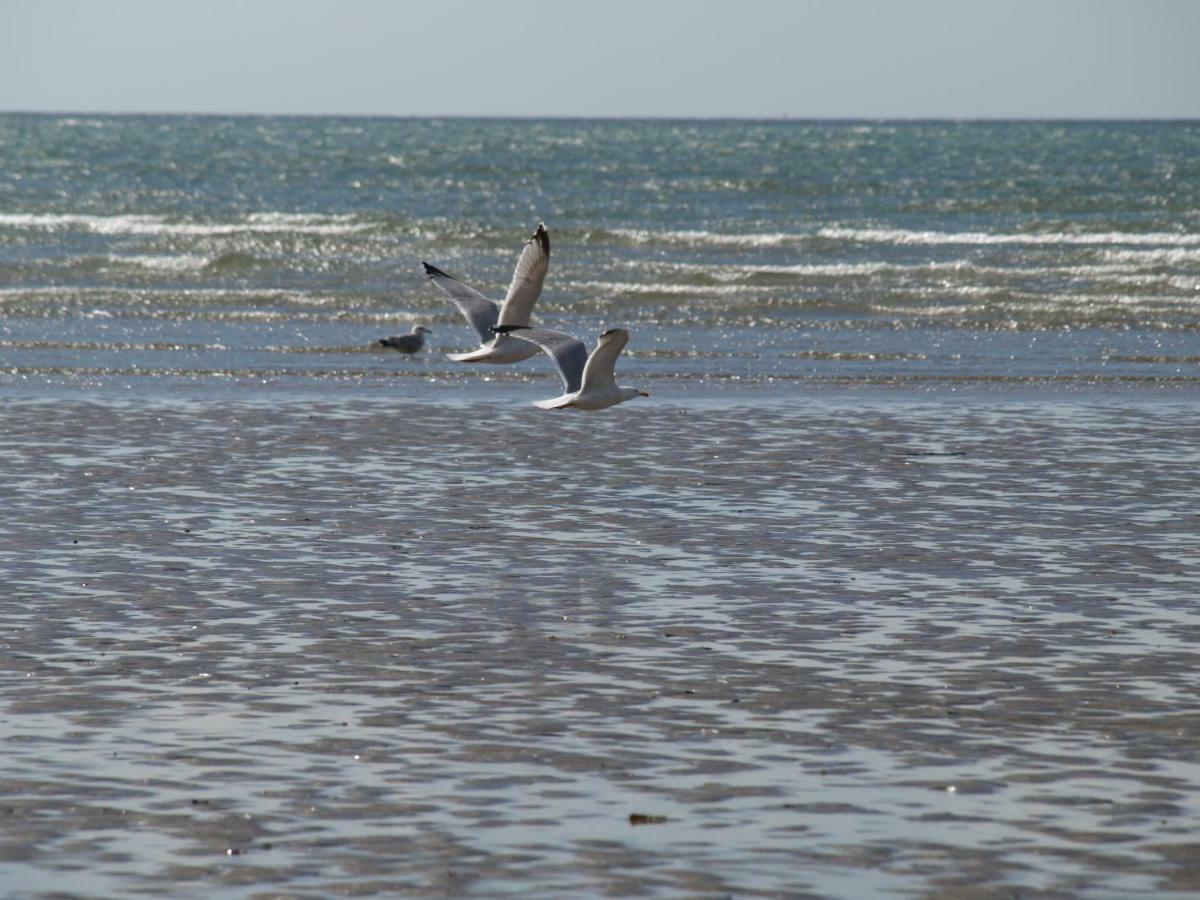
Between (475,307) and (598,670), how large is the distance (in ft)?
27.5

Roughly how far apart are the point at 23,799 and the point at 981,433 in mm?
10341

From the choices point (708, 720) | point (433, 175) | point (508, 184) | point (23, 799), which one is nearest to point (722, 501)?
point (708, 720)

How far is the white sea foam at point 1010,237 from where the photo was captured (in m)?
36.3

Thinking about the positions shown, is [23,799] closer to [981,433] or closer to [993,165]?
[981,433]

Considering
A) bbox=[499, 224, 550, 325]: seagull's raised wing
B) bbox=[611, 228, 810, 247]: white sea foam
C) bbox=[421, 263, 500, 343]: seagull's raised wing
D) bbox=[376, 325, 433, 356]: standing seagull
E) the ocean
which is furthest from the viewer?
bbox=[611, 228, 810, 247]: white sea foam

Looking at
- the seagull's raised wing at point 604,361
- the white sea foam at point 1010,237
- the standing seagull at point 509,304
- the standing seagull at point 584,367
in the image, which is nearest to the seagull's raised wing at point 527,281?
the standing seagull at point 509,304

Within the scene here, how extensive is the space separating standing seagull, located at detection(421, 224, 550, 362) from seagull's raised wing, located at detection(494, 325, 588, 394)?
0.97ft

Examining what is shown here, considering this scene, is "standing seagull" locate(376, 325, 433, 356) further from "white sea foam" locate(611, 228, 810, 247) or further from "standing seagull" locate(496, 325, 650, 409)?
"white sea foam" locate(611, 228, 810, 247)

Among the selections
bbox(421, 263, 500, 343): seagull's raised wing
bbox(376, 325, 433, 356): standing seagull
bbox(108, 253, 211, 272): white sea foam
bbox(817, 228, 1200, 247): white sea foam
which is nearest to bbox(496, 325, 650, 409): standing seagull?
bbox(421, 263, 500, 343): seagull's raised wing

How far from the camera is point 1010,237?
3819 cm

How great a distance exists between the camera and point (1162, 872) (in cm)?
608

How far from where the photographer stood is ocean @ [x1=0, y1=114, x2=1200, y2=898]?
6391 mm

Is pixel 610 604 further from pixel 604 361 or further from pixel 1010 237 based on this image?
pixel 1010 237

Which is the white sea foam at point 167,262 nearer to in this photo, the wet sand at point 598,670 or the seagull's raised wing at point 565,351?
the wet sand at point 598,670
